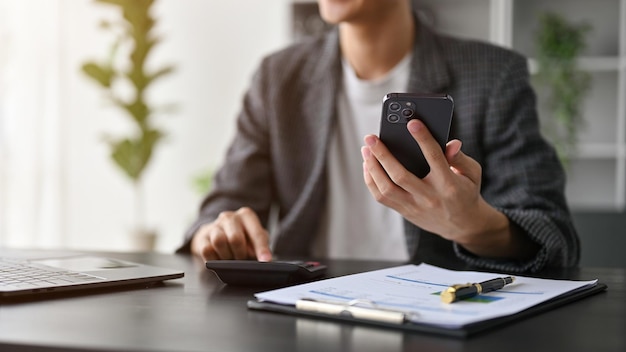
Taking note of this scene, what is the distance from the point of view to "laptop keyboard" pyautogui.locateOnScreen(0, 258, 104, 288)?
2.87 feet

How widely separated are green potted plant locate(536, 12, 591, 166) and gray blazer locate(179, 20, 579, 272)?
5.81 ft

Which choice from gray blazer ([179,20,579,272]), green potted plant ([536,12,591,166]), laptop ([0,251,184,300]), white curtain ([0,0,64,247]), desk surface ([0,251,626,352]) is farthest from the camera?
white curtain ([0,0,64,247])

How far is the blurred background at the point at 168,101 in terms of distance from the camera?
3.44 m

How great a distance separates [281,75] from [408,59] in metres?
0.28

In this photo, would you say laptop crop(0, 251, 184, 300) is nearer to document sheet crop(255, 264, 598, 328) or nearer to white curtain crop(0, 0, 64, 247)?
document sheet crop(255, 264, 598, 328)

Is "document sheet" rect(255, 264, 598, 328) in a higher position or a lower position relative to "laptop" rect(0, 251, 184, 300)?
lower

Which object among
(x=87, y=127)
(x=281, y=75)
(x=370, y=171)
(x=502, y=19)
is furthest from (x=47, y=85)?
(x=370, y=171)

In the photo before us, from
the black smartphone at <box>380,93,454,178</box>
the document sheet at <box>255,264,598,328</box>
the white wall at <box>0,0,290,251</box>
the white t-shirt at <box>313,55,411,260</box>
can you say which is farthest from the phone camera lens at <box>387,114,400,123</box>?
the white wall at <box>0,0,290,251</box>

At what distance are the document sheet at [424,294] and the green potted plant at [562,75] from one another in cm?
247

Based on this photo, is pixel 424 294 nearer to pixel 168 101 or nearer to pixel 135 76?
Answer: pixel 135 76

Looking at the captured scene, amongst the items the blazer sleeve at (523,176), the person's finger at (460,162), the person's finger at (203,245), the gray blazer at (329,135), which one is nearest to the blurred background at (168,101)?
the gray blazer at (329,135)

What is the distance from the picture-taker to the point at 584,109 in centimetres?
355

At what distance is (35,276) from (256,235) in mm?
345

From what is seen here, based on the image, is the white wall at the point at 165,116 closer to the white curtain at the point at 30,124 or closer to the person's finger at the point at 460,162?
the white curtain at the point at 30,124
